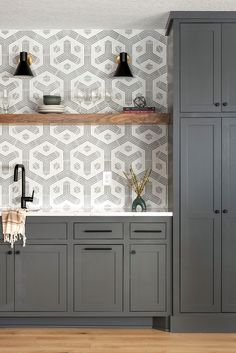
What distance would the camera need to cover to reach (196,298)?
4.97 m

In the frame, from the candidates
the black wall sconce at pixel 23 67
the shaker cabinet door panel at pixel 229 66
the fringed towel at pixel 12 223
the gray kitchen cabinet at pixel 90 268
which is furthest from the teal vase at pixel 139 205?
the black wall sconce at pixel 23 67

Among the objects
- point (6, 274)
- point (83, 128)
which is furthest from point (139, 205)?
point (6, 274)

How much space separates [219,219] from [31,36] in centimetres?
232

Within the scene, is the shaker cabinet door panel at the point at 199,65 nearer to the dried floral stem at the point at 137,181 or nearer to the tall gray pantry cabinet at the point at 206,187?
the tall gray pantry cabinet at the point at 206,187

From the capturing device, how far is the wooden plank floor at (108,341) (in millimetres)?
4461

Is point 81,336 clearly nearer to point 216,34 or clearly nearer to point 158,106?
point 158,106

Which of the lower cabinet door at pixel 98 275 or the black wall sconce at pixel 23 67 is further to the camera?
the black wall sconce at pixel 23 67

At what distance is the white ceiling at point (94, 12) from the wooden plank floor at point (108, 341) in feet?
8.36

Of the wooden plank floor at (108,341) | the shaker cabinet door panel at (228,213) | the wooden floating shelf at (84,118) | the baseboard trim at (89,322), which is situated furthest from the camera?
the wooden floating shelf at (84,118)

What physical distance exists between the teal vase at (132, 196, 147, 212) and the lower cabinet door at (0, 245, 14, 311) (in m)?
1.10

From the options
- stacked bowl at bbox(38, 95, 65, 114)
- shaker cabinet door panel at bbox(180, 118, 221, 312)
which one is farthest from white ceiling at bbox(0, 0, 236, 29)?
shaker cabinet door panel at bbox(180, 118, 221, 312)

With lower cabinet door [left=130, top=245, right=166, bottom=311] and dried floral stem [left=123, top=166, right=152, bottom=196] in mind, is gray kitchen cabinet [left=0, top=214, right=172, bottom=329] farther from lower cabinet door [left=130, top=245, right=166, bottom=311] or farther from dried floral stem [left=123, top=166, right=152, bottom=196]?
dried floral stem [left=123, top=166, right=152, bottom=196]

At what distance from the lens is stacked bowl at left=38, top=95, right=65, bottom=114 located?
17.5ft

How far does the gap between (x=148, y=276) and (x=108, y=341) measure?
0.62m
